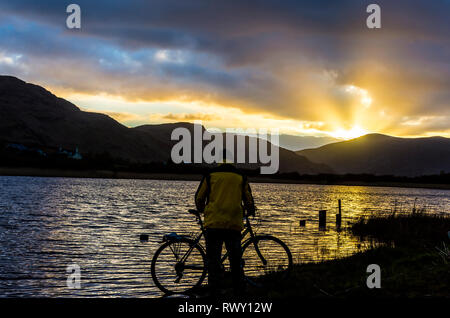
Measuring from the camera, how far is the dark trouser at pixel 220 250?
937 cm

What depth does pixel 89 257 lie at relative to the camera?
2003cm

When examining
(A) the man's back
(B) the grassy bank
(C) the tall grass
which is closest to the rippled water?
(C) the tall grass

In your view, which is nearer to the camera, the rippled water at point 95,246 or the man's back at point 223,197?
the man's back at point 223,197

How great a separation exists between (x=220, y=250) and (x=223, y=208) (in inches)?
41.4

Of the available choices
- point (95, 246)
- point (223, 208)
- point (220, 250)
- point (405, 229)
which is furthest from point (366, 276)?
point (405, 229)

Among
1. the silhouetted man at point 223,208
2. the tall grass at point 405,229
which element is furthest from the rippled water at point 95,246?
the silhouetted man at point 223,208

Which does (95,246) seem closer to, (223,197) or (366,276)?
(366,276)

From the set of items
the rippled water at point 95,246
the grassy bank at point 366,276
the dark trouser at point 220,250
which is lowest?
the rippled water at point 95,246

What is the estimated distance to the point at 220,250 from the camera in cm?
956

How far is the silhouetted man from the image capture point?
29.9 feet

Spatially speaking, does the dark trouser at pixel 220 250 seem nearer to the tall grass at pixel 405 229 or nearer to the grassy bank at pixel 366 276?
the grassy bank at pixel 366 276

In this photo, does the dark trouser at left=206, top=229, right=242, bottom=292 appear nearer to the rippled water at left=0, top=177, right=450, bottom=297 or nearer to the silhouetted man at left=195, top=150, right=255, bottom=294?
the silhouetted man at left=195, top=150, right=255, bottom=294
